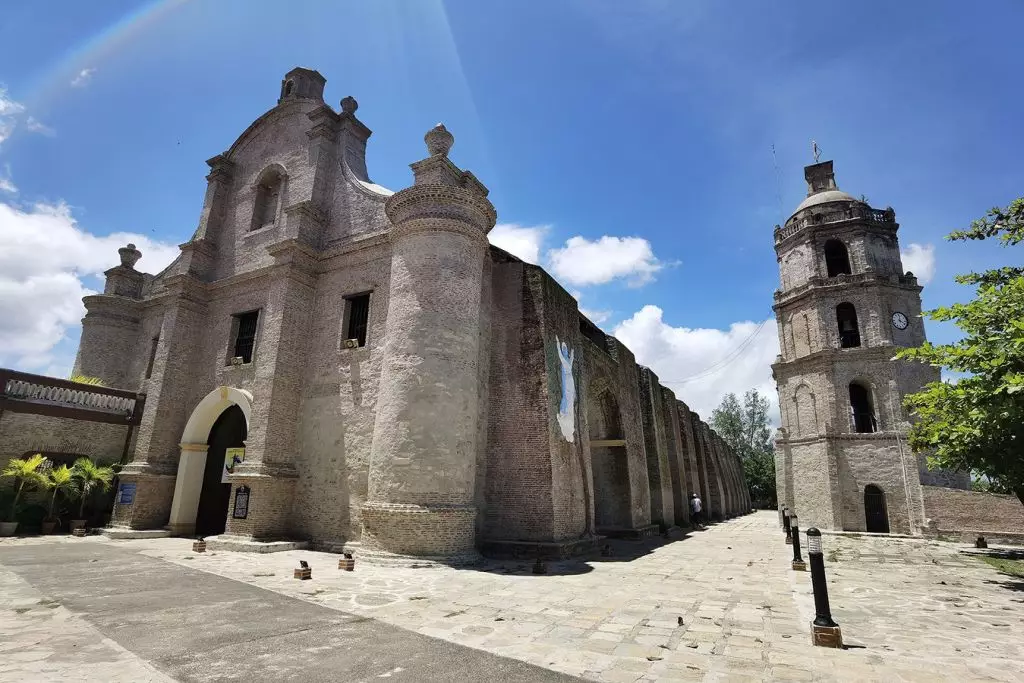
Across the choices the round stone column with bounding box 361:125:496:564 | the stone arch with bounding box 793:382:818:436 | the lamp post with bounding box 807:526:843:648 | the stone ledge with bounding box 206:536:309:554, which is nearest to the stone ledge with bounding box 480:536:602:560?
the round stone column with bounding box 361:125:496:564

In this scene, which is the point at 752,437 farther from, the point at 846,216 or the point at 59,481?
the point at 59,481

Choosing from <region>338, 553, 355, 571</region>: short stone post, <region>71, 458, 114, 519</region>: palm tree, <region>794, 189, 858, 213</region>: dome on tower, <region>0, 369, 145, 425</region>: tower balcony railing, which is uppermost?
<region>794, 189, 858, 213</region>: dome on tower

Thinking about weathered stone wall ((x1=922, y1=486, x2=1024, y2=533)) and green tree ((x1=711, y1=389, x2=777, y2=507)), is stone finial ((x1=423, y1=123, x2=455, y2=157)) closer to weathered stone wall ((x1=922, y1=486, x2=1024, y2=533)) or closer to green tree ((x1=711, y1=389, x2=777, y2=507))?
weathered stone wall ((x1=922, y1=486, x2=1024, y2=533))

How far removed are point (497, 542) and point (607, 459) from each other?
7.65 m

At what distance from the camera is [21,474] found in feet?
44.4

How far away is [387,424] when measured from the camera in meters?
11.3

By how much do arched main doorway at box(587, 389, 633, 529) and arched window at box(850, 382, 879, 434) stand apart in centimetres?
1398

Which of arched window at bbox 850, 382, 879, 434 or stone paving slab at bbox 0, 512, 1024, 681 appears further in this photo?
arched window at bbox 850, 382, 879, 434

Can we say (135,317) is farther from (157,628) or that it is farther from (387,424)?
(157,628)

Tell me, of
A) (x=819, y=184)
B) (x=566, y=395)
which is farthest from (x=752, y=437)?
(x=566, y=395)

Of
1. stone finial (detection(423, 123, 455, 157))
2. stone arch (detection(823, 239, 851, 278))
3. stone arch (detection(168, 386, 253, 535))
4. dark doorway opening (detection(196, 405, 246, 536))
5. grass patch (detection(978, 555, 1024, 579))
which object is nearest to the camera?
grass patch (detection(978, 555, 1024, 579))

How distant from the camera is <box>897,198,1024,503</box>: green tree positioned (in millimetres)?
8570

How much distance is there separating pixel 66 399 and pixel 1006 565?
26.0 meters

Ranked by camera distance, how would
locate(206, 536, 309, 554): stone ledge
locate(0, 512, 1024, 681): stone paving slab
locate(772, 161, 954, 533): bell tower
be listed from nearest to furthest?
locate(0, 512, 1024, 681): stone paving slab → locate(206, 536, 309, 554): stone ledge → locate(772, 161, 954, 533): bell tower
